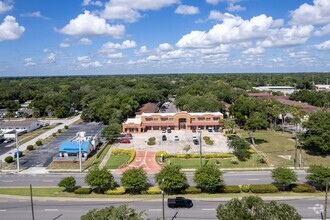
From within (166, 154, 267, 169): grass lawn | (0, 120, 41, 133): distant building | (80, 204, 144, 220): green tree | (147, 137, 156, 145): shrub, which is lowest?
(166, 154, 267, 169): grass lawn

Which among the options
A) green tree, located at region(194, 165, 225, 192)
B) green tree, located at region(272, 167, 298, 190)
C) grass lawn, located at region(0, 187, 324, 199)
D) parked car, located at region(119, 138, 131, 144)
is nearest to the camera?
green tree, located at region(194, 165, 225, 192)

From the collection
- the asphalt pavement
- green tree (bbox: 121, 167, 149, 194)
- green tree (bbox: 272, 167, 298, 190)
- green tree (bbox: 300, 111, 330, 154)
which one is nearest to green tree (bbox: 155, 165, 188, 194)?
green tree (bbox: 121, 167, 149, 194)

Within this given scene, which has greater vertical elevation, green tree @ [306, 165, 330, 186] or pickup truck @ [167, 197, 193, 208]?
green tree @ [306, 165, 330, 186]

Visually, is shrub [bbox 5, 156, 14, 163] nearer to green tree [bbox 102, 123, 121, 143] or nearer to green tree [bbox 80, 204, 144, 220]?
green tree [bbox 102, 123, 121, 143]

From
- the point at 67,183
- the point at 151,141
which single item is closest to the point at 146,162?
the point at 151,141

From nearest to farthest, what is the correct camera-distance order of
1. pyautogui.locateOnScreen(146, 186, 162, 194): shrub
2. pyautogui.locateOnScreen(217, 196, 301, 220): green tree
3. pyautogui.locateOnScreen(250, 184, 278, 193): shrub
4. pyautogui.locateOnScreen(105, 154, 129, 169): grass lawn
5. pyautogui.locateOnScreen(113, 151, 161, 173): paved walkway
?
pyautogui.locateOnScreen(217, 196, 301, 220): green tree < pyautogui.locateOnScreen(250, 184, 278, 193): shrub < pyautogui.locateOnScreen(146, 186, 162, 194): shrub < pyautogui.locateOnScreen(113, 151, 161, 173): paved walkway < pyautogui.locateOnScreen(105, 154, 129, 169): grass lawn

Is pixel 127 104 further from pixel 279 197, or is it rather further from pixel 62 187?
pixel 279 197

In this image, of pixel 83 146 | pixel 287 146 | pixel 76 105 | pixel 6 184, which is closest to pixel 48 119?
pixel 76 105
